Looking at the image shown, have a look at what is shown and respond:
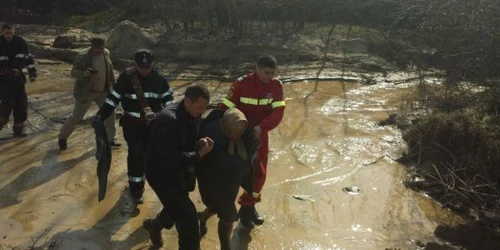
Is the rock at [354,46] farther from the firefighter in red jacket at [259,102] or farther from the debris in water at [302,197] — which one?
the firefighter in red jacket at [259,102]

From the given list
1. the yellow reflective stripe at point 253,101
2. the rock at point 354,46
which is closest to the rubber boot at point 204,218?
the yellow reflective stripe at point 253,101

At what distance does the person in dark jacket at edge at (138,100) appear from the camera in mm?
4652

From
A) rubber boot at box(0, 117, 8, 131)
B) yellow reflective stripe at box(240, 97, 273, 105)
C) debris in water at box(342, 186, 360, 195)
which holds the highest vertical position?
yellow reflective stripe at box(240, 97, 273, 105)

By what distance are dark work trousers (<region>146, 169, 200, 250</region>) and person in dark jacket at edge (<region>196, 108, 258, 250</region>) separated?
0.61 feet

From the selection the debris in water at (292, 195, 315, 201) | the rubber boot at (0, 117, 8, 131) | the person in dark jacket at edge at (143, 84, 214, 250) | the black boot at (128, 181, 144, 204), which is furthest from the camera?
the rubber boot at (0, 117, 8, 131)

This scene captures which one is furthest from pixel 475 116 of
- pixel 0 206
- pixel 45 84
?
pixel 45 84

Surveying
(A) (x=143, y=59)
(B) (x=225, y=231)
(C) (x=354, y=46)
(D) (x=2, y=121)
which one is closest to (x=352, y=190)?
(B) (x=225, y=231)

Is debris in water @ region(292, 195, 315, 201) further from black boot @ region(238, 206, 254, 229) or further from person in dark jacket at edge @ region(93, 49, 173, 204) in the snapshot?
person in dark jacket at edge @ region(93, 49, 173, 204)

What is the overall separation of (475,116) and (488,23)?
1299mm

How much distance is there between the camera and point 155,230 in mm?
4172

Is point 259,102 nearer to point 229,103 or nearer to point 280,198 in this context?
point 229,103

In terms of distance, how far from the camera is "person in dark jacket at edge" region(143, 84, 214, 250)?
3.39m

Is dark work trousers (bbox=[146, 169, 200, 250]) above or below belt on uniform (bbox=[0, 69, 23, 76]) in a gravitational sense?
below

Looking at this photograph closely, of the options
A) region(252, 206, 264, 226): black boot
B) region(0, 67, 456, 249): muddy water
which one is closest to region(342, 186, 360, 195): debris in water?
region(0, 67, 456, 249): muddy water
